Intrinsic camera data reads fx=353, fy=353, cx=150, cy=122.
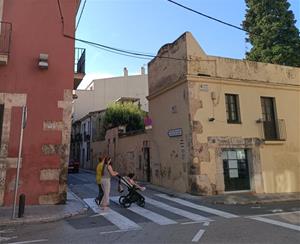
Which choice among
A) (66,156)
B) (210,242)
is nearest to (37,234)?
(210,242)

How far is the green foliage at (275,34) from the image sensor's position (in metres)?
25.5

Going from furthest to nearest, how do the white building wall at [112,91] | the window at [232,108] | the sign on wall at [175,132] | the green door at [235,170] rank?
the white building wall at [112,91]
the window at [232,108]
the sign on wall at [175,132]
the green door at [235,170]

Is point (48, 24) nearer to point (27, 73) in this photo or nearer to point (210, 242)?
point (27, 73)

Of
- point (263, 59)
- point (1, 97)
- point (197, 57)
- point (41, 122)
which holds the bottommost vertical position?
point (41, 122)

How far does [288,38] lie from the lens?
2600 centimetres

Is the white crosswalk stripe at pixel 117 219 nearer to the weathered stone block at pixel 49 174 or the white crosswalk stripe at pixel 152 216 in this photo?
the white crosswalk stripe at pixel 152 216

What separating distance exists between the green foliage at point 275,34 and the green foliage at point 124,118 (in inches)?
474

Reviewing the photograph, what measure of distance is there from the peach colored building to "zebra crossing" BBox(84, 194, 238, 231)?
3213 mm

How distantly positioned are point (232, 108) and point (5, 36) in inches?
421

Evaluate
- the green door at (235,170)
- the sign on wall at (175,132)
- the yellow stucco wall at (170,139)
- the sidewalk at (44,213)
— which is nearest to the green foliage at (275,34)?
the yellow stucco wall at (170,139)

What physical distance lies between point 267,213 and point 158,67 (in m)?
11.5

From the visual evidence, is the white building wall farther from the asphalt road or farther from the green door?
the asphalt road

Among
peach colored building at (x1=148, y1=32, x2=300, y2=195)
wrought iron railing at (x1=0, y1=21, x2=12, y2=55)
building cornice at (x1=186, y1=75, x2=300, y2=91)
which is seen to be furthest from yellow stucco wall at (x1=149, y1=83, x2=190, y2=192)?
wrought iron railing at (x1=0, y1=21, x2=12, y2=55)

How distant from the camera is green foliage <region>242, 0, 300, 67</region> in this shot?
83.7ft
